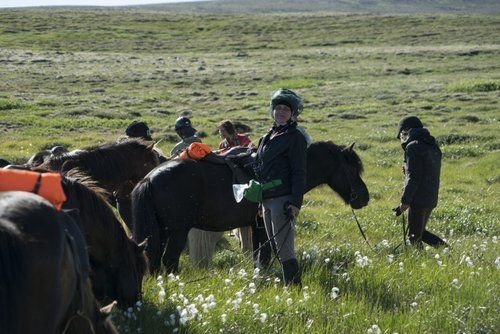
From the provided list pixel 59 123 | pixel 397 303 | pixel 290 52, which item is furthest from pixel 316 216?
pixel 290 52

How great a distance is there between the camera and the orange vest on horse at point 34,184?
3.73 m

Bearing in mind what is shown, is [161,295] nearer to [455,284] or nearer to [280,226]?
[280,226]

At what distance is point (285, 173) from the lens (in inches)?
266

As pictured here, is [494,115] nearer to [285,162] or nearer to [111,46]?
[285,162]

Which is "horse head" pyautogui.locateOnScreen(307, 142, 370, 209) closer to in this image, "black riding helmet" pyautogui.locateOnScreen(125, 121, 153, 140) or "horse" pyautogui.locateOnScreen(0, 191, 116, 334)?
"black riding helmet" pyautogui.locateOnScreen(125, 121, 153, 140)

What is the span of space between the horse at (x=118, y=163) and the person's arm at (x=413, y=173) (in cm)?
325

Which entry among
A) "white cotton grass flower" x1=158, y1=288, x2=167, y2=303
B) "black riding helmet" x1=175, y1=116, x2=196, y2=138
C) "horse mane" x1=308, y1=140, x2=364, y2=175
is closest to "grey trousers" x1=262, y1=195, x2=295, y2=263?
"white cotton grass flower" x1=158, y1=288, x2=167, y2=303

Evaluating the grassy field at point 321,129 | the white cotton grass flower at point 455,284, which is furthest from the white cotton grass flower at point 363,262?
the white cotton grass flower at point 455,284

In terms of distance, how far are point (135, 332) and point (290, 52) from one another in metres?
71.7

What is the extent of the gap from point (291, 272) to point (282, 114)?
1.55 m

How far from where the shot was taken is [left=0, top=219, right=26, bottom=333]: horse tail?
3.15 m

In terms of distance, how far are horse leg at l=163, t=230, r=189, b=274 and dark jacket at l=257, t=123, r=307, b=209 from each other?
4.60ft

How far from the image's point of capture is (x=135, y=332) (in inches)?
205

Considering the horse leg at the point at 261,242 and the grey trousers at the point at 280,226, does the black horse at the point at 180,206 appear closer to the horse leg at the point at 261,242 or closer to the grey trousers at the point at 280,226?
the horse leg at the point at 261,242
